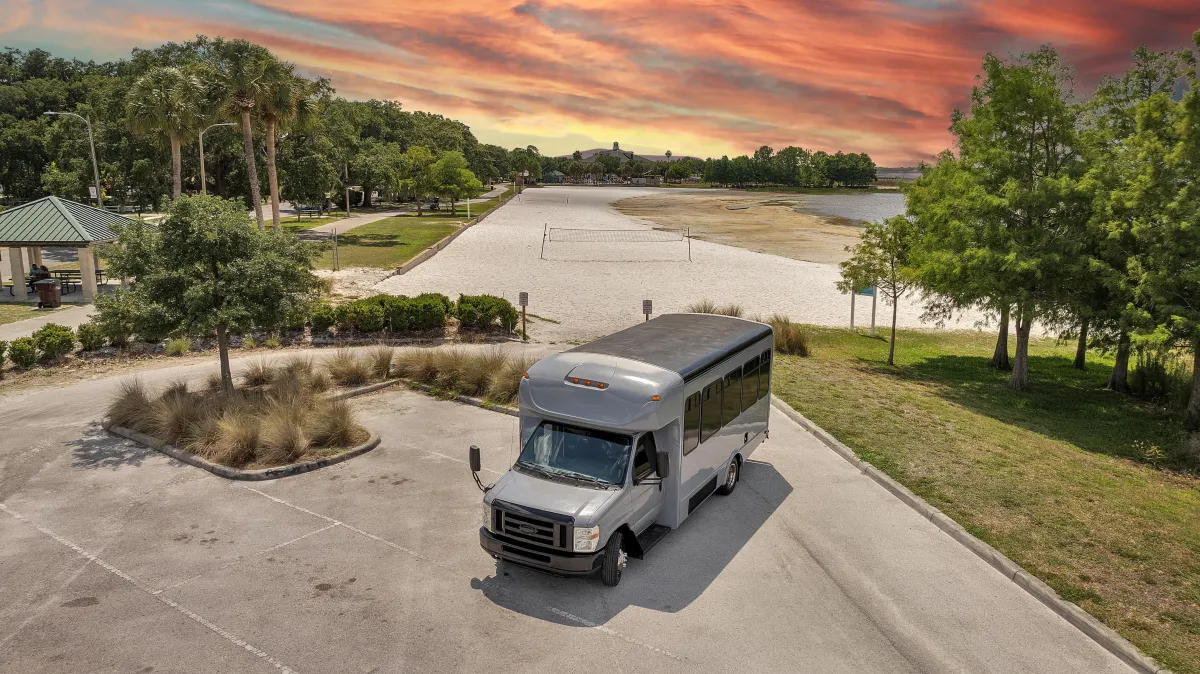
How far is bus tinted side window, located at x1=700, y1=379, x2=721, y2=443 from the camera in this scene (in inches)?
436

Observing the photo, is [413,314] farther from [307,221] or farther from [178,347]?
[307,221]

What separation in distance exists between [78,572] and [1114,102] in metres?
26.9

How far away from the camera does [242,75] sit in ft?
120

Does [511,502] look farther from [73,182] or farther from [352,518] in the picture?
[73,182]

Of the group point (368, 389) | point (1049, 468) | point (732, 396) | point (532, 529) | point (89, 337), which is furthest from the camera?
point (89, 337)

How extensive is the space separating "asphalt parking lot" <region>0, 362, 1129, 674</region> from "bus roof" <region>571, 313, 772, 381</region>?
2699mm

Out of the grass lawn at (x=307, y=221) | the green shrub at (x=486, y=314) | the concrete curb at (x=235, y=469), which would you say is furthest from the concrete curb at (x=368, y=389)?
the grass lawn at (x=307, y=221)

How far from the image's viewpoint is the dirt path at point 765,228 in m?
60.0

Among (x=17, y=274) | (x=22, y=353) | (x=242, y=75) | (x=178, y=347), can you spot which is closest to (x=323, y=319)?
(x=178, y=347)

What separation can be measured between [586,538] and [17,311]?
30283 millimetres

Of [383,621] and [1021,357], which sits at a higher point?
[1021,357]

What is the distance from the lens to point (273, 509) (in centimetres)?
1180

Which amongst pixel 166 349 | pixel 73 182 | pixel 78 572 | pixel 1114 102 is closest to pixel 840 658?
pixel 78 572

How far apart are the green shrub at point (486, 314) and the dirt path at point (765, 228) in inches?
1122
